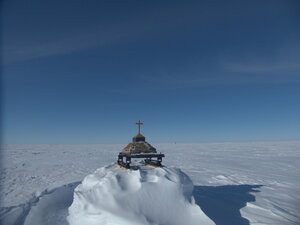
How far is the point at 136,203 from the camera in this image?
5.71 meters

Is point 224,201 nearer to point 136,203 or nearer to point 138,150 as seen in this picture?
point 138,150

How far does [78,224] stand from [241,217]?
535 centimetres

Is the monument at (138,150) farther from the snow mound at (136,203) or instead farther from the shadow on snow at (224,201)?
the shadow on snow at (224,201)

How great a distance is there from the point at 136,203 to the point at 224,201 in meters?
4.69

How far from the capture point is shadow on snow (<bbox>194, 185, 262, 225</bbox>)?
22.4ft

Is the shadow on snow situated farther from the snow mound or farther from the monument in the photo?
the monument

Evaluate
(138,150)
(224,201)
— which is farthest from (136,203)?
(224,201)

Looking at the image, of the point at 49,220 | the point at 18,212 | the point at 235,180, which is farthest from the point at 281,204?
the point at 18,212

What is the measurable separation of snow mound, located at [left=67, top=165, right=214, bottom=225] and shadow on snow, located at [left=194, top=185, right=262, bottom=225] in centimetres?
147

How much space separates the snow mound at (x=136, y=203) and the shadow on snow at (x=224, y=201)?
147 cm

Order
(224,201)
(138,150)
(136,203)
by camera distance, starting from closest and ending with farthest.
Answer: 1. (136,203)
2. (138,150)
3. (224,201)

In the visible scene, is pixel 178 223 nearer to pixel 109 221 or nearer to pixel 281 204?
pixel 109 221

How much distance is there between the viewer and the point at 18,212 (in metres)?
7.29

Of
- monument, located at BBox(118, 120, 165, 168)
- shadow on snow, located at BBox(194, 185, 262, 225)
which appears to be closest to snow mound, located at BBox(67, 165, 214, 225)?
monument, located at BBox(118, 120, 165, 168)
